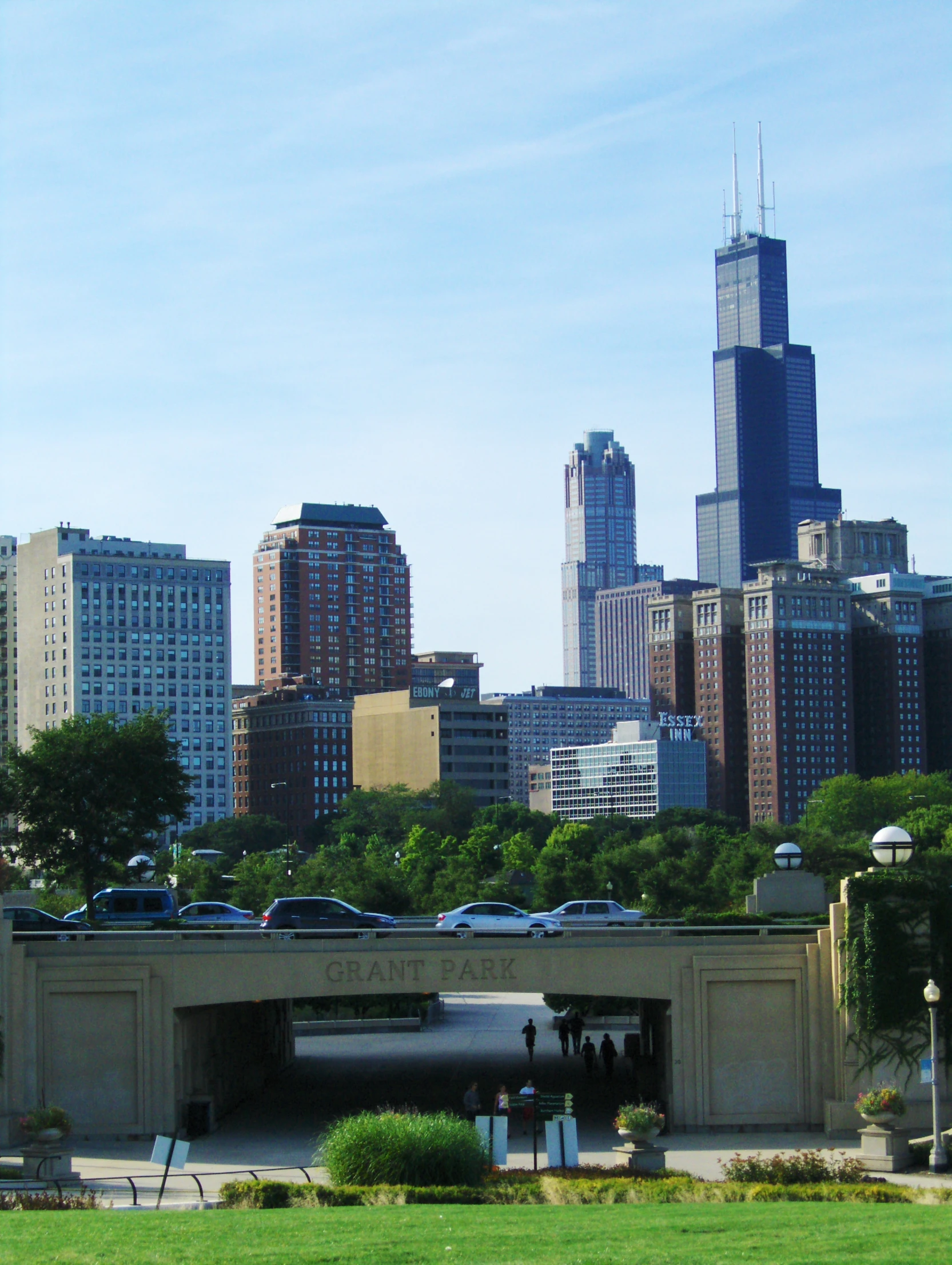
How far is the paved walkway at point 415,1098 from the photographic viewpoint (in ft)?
131

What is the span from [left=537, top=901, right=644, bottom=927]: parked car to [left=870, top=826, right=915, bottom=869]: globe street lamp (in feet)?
45.5

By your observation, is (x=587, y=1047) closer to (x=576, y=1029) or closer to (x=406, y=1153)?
(x=576, y=1029)

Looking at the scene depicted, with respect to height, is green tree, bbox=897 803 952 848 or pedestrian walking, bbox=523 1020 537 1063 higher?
green tree, bbox=897 803 952 848

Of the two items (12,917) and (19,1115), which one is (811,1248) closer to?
(19,1115)

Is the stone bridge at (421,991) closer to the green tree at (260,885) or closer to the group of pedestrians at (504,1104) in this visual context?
the group of pedestrians at (504,1104)

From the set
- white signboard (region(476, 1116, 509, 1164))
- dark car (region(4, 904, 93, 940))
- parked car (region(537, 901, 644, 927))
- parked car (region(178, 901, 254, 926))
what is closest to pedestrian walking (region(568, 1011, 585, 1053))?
parked car (region(537, 901, 644, 927))

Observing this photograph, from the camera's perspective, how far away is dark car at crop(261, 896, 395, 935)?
2189 inches

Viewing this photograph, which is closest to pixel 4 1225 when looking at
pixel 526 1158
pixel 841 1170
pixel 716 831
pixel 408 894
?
pixel 841 1170

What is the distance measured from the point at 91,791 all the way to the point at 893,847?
3857 centimetres

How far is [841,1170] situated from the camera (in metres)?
31.4

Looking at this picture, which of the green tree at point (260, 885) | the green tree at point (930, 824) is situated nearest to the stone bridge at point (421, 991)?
the green tree at point (260, 885)

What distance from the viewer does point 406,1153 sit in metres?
29.4

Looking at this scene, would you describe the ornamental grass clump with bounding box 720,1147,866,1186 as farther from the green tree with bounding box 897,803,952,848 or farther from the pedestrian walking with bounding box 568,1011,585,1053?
the green tree with bounding box 897,803,952,848

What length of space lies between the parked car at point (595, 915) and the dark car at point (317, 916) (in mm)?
6601
